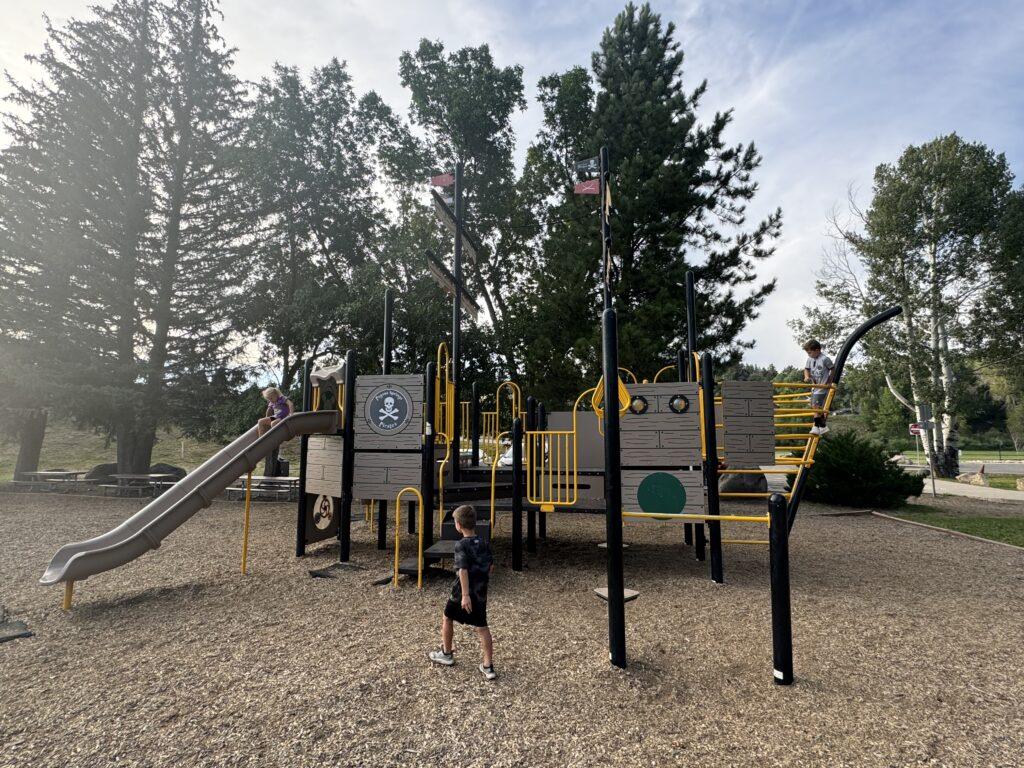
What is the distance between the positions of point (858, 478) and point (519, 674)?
43.7 ft

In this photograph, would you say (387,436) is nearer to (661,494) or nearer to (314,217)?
(661,494)

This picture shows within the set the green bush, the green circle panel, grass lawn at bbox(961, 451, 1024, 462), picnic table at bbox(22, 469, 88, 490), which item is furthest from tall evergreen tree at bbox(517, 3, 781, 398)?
grass lawn at bbox(961, 451, 1024, 462)

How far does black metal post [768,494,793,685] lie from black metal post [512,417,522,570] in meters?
3.45

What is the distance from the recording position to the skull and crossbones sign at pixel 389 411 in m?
7.00

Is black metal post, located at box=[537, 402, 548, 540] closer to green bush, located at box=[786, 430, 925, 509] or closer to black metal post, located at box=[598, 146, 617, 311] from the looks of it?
black metal post, located at box=[598, 146, 617, 311]

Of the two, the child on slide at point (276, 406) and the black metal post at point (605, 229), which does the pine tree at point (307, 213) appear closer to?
the child on slide at point (276, 406)

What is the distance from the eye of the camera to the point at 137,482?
1496cm

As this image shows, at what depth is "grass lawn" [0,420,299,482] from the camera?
2438 centimetres

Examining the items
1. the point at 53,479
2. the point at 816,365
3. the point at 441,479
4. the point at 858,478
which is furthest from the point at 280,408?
the point at 858,478

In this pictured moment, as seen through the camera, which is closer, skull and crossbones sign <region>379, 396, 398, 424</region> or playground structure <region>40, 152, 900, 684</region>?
playground structure <region>40, 152, 900, 684</region>

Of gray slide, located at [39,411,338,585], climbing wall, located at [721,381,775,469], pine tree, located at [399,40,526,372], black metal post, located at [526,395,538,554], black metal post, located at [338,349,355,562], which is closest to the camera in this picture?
gray slide, located at [39,411,338,585]

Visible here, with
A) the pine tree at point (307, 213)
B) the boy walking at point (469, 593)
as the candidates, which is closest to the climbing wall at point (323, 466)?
the boy walking at point (469, 593)

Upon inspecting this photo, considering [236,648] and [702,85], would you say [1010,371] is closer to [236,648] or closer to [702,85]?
[702,85]

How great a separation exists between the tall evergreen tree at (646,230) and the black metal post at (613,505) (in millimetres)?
10633
